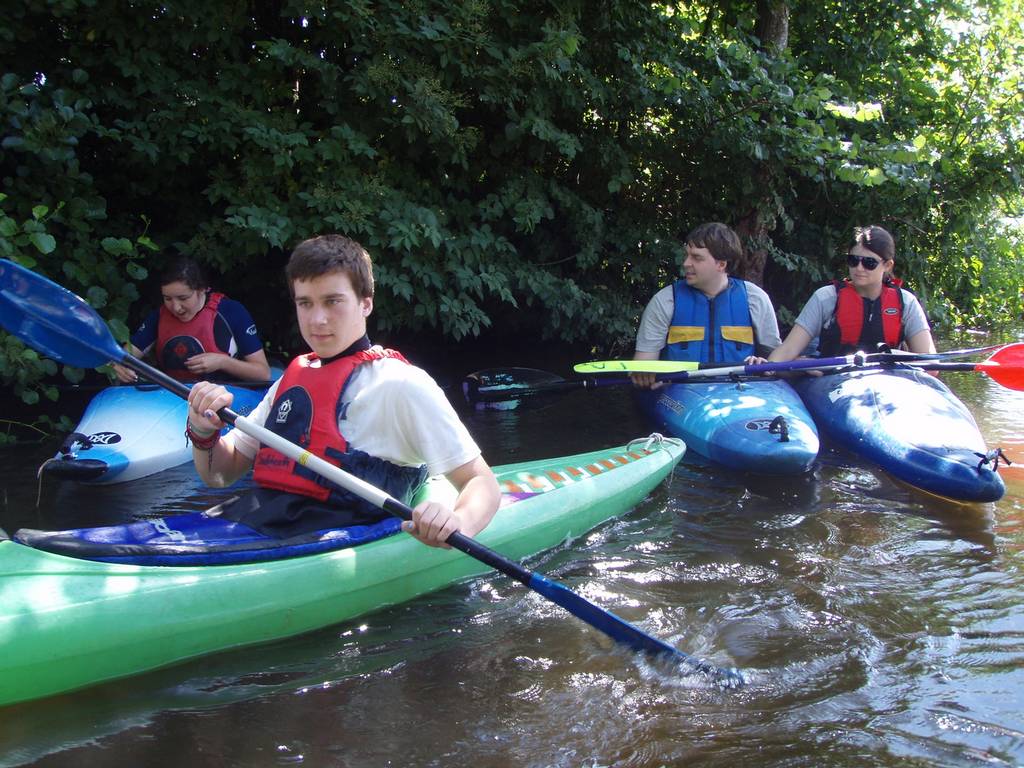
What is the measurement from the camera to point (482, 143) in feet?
18.4

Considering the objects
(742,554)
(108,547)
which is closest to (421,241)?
(742,554)

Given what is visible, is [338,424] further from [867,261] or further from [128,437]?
[867,261]

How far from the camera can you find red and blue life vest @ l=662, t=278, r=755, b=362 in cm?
484

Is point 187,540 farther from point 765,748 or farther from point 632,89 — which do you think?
point 632,89

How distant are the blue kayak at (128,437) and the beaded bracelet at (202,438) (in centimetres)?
152

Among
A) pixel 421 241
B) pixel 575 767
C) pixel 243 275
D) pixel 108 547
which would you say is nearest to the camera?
pixel 575 767

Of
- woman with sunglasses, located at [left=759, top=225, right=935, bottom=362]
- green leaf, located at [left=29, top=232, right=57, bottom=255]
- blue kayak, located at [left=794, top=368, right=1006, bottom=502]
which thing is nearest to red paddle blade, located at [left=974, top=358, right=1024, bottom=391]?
blue kayak, located at [left=794, top=368, right=1006, bottom=502]

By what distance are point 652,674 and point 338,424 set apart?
108cm

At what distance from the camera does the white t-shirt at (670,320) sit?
4.91 metres

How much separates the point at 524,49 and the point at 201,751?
407 cm

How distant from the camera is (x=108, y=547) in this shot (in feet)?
7.32

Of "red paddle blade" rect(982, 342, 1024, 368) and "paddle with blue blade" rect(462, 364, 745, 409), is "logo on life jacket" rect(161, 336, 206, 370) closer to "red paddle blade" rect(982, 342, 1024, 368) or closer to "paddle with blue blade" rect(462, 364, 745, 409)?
"paddle with blue blade" rect(462, 364, 745, 409)

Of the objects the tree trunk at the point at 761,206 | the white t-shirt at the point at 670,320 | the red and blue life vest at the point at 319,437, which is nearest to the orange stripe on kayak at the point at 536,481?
the red and blue life vest at the point at 319,437

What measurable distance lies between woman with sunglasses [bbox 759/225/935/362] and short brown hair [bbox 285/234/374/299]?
9.88 ft
